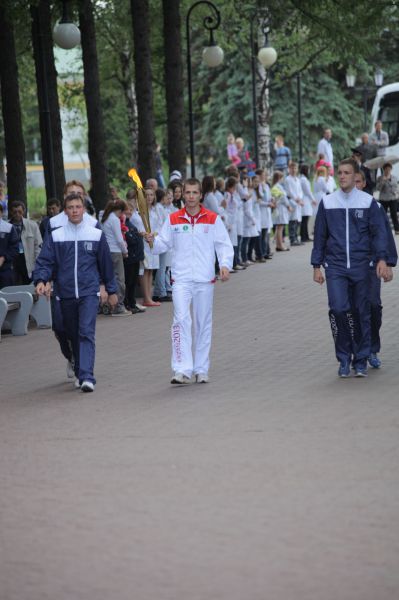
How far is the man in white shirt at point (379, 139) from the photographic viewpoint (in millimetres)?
37625

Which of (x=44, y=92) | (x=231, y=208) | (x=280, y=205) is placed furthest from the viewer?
(x=280, y=205)

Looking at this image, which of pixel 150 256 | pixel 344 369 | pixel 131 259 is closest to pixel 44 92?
pixel 150 256

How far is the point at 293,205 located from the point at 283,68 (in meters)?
21.5

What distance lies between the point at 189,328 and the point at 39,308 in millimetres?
5956

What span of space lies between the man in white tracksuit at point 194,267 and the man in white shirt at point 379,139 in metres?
26.0

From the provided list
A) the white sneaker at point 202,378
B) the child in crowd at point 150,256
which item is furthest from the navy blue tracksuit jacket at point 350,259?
the child in crowd at point 150,256

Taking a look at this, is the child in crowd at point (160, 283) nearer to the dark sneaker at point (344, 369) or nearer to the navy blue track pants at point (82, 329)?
the navy blue track pants at point (82, 329)

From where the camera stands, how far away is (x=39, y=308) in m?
17.6

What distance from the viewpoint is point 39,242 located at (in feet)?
61.4

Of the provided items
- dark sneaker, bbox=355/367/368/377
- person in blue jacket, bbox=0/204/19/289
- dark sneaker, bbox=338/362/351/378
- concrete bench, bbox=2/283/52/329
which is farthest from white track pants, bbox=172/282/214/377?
concrete bench, bbox=2/283/52/329

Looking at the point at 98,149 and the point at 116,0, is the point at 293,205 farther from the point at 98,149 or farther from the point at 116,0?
the point at 116,0

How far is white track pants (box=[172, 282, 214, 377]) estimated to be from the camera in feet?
39.2

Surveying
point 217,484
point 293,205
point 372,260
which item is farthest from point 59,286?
point 293,205

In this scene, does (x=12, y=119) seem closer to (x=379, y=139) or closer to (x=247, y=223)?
(x=247, y=223)
